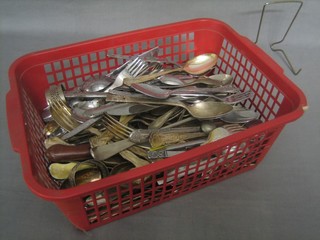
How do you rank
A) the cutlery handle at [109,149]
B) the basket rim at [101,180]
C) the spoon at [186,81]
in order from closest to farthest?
the basket rim at [101,180] < the cutlery handle at [109,149] < the spoon at [186,81]

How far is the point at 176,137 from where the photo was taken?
1.69 feet

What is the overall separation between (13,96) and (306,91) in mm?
710

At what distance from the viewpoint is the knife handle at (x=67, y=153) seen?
19.4 inches

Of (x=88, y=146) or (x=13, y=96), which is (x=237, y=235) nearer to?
(x=88, y=146)

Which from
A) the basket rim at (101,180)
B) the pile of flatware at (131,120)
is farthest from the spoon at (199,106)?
the basket rim at (101,180)

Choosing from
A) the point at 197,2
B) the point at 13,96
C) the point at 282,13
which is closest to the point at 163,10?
the point at 197,2

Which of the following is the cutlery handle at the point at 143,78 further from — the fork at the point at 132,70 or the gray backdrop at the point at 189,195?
the gray backdrop at the point at 189,195

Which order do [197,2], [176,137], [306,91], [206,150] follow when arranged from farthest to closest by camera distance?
1. [197,2]
2. [306,91]
3. [176,137]
4. [206,150]

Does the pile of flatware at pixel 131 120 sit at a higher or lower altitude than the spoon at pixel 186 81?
lower

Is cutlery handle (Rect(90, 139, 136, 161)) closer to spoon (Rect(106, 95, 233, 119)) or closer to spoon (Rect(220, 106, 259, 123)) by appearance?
spoon (Rect(106, 95, 233, 119))

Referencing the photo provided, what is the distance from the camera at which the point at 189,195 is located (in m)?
0.56

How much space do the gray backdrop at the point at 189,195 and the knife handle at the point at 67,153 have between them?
107mm

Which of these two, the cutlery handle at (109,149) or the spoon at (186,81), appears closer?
the cutlery handle at (109,149)

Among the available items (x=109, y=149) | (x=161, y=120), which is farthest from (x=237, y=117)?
(x=109, y=149)
